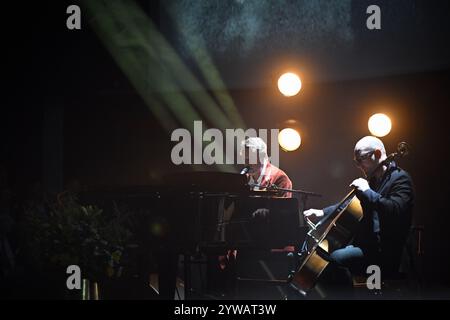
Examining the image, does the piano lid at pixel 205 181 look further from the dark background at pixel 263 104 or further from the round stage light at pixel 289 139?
the dark background at pixel 263 104

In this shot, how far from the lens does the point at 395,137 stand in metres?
7.02

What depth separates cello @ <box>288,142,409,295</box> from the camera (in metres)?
4.44


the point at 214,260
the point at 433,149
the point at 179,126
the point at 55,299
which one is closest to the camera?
the point at 55,299

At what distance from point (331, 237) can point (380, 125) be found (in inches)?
105

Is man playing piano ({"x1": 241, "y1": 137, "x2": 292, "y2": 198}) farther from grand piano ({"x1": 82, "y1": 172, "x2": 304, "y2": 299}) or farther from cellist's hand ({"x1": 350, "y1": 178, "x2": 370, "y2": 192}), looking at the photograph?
cellist's hand ({"x1": 350, "y1": 178, "x2": 370, "y2": 192})

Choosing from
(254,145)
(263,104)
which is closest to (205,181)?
(254,145)

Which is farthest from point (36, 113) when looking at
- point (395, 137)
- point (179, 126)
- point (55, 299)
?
point (55, 299)

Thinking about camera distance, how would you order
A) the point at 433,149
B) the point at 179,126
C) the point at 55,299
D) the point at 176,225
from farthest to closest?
the point at 179,126
the point at 433,149
the point at 176,225
the point at 55,299

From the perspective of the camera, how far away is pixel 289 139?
7273 mm

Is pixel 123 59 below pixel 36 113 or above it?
above

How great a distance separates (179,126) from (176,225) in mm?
3918

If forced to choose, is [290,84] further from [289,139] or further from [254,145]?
[254,145]

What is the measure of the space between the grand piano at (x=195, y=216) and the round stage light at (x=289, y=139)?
2.55m
